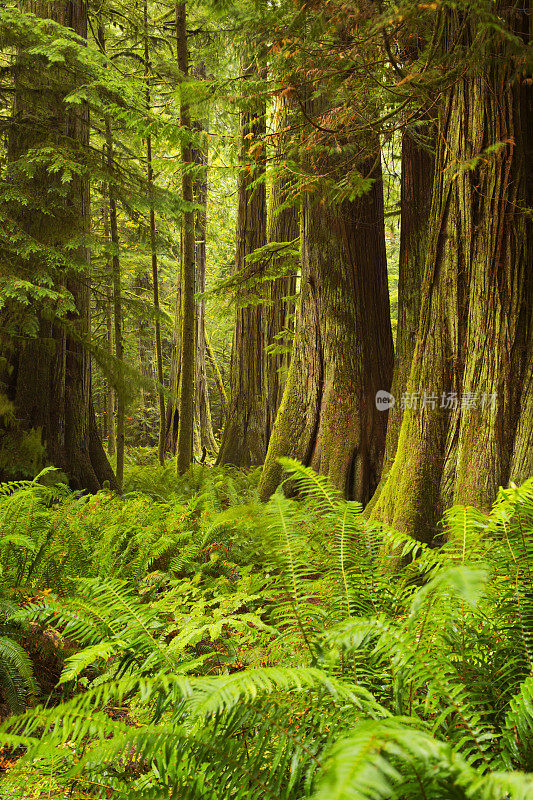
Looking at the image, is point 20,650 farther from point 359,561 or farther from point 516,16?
point 516,16

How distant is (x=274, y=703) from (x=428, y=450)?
2541 mm

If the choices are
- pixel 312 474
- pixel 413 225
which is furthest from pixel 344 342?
pixel 312 474

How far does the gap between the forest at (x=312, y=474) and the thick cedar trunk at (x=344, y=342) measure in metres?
0.03

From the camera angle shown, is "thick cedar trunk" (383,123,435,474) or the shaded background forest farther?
"thick cedar trunk" (383,123,435,474)

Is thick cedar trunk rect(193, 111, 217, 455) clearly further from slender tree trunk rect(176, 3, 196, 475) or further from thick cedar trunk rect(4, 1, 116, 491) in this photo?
thick cedar trunk rect(4, 1, 116, 491)

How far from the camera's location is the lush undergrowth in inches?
47.6

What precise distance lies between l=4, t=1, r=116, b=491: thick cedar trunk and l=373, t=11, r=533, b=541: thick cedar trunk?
3722 millimetres

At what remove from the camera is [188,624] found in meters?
2.88

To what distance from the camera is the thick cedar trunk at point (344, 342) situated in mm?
5324

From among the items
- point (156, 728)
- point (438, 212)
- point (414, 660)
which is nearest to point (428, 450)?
point (438, 212)

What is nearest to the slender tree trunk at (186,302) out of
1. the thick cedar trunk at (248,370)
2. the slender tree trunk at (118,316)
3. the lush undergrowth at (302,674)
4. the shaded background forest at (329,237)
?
the shaded background forest at (329,237)

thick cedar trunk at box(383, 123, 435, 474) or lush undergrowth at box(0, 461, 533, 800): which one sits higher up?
thick cedar trunk at box(383, 123, 435, 474)

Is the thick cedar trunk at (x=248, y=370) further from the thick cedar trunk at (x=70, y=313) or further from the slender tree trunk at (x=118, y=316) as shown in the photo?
the thick cedar trunk at (x=70, y=313)

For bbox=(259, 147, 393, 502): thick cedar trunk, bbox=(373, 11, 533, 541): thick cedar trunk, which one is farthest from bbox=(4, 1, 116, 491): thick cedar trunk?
bbox=(373, 11, 533, 541): thick cedar trunk
